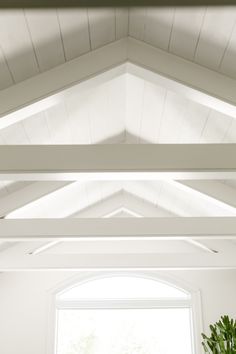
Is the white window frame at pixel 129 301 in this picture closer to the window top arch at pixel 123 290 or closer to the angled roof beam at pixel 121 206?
the window top arch at pixel 123 290

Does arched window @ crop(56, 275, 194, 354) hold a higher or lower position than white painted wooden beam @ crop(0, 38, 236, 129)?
lower

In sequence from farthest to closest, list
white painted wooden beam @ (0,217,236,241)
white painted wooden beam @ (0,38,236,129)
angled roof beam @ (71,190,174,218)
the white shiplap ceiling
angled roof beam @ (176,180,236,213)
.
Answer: angled roof beam @ (71,190,174,218), angled roof beam @ (176,180,236,213), white painted wooden beam @ (0,217,236,241), white painted wooden beam @ (0,38,236,129), the white shiplap ceiling

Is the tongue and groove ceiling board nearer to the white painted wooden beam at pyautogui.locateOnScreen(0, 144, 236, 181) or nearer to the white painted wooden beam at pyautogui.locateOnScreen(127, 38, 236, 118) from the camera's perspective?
the white painted wooden beam at pyautogui.locateOnScreen(127, 38, 236, 118)

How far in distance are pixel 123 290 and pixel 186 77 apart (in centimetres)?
419

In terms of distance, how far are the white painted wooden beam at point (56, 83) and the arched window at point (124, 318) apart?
402 cm

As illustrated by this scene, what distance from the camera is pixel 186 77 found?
3102mm

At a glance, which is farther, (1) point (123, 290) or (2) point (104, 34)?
(1) point (123, 290)

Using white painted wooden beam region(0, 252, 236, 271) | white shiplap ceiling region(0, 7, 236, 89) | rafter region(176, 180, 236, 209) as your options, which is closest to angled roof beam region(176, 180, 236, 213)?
rafter region(176, 180, 236, 209)

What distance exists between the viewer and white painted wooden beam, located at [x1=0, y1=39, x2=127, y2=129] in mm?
3045

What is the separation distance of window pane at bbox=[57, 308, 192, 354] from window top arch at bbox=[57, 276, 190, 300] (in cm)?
19

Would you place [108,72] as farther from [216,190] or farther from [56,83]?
[216,190]

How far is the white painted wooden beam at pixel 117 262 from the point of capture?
550 centimetres

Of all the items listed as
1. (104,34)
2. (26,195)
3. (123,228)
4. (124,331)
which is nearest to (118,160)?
(104,34)

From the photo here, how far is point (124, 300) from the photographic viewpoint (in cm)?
652
